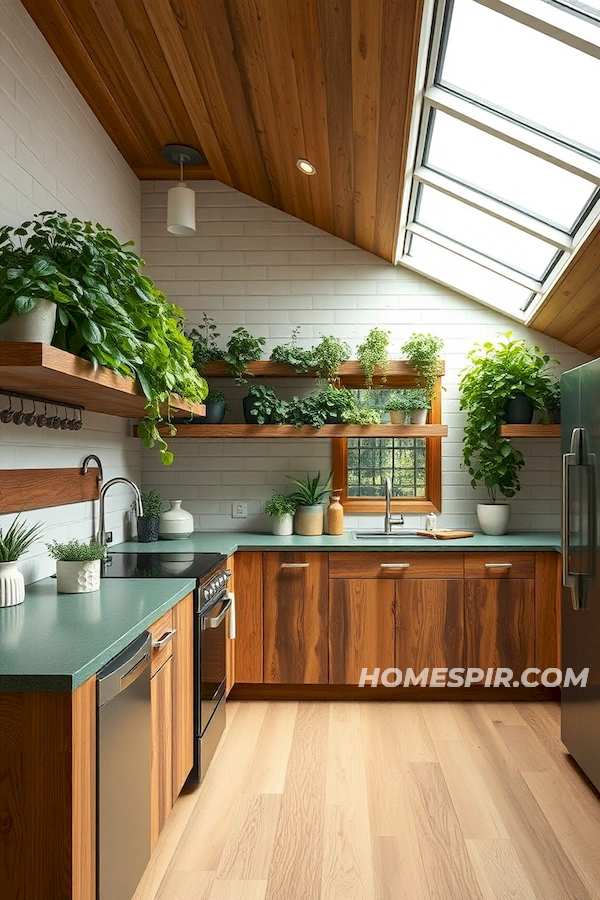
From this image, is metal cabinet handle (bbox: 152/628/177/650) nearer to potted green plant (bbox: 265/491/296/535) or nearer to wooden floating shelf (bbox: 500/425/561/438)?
potted green plant (bbox: 265/491/296/535)

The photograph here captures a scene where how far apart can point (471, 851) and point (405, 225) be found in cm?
316

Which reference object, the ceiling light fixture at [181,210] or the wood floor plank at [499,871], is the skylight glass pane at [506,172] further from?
the wood floor plank at [499,871]

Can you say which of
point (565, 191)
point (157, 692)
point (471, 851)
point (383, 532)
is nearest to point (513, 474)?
point (383, 532)

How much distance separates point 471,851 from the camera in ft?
→ 8.50

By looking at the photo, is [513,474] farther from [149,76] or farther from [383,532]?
[149,76]

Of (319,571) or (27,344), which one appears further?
(319,571)

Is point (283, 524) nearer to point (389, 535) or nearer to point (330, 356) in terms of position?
point (389, 535)

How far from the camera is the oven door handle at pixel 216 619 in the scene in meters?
3.10

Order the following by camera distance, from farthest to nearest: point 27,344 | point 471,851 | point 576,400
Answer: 1. point 576,400
2. point 471,851
3. point 27,344

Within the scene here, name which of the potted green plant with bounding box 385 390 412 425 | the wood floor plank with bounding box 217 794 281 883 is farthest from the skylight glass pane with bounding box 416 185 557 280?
the wood floor plank with bounding box 217 794 281 883

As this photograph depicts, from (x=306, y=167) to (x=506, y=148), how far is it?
1.04 m

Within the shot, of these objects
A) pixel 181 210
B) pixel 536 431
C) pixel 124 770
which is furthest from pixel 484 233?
pixel 124 770

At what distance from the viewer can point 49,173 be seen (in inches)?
126

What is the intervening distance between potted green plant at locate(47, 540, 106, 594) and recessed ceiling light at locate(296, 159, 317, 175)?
225cm
